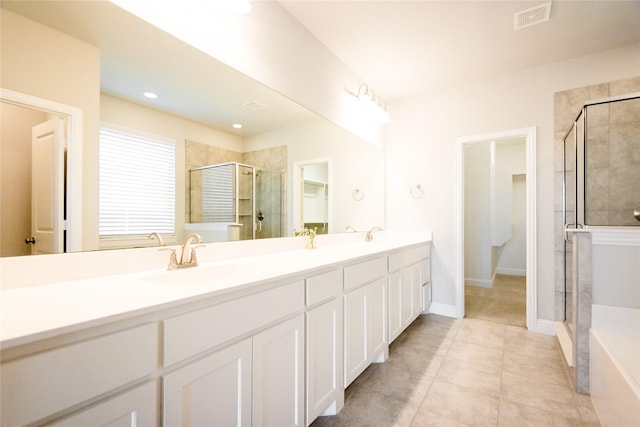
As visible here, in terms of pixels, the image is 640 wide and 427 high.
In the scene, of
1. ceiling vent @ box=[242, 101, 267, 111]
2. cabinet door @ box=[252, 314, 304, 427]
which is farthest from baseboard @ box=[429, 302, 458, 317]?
ceiling vent @ box=[242, 101, 267, 111]

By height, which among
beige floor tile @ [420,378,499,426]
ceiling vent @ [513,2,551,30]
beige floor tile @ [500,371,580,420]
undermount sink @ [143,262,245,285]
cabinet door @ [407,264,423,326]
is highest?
ceiling vent @ [513,2,551,30]

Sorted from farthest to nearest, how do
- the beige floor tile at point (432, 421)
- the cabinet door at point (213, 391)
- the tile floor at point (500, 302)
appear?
the tile floor at point (500, 302) → the beige floor tile at point (432, 421) → the cabinet door at point (213, 391)

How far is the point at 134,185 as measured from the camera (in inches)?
49.6

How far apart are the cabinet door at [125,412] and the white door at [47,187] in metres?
0.64

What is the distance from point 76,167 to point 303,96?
4.89ft

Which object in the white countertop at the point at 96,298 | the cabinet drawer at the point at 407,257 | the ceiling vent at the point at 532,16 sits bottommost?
the cabinet drawer at the point at 407,257

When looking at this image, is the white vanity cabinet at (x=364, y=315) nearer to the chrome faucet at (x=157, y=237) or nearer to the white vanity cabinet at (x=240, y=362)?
the white vanity cabinet at (x=240, y=362)

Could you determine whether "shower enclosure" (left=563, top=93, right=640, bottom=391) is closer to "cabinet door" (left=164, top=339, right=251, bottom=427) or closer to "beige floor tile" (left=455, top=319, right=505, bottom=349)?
"beige floor tile" (left=455, top=319, right=505, bottom=349)

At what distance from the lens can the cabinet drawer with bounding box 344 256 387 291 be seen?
1621 mm

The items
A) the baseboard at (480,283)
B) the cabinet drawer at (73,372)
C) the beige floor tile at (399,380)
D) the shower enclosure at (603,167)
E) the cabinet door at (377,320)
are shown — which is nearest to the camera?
the cabinet drawer at (73,372)

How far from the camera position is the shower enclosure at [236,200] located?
1.52m

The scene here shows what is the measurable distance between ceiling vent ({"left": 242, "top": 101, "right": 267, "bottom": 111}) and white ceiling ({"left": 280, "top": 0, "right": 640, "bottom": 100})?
2.38 feet

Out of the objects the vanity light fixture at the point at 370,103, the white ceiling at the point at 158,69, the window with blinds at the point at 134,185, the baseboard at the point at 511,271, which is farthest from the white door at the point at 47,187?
the baseboard at the point at 511,271

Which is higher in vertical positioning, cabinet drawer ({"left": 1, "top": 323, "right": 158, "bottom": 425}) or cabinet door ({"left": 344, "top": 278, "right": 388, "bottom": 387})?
cabinet drawer ({"left": 1, "top": 323, "right": 158, "bottom": 425})
